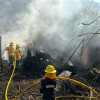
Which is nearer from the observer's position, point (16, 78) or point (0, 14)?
point (16, 78)

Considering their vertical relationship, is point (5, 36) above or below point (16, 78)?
above

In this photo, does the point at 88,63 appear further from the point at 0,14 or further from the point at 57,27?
the point at 0,14

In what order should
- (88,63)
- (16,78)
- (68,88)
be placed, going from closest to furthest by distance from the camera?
(68,88)
(16,78)
(88,63)

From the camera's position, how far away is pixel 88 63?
8.59m

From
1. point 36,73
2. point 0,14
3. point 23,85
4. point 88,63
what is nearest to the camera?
point 23,85

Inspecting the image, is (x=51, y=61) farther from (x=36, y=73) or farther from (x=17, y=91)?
(x=17, y=91)

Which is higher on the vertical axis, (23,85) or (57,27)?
(57,27)

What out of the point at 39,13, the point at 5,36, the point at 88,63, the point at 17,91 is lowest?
the point at 17,91

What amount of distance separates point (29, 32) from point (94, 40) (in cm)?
1198

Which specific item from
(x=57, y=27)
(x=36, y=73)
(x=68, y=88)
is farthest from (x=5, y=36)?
(x=68, y=88)

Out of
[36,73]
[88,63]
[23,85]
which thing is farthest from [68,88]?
[88,63]

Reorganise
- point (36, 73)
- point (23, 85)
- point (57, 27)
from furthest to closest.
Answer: point (57, 27) < point (36, 73) < point (23, 85)

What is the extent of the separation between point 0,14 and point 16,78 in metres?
10.7

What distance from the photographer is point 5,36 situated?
18.0 metres
